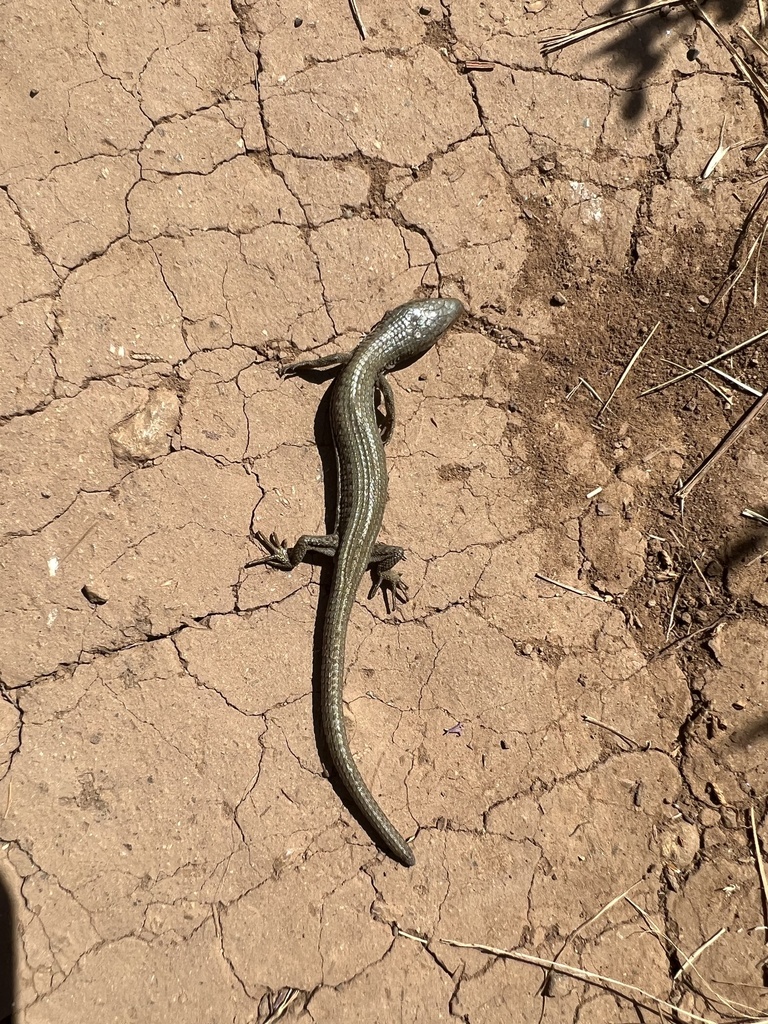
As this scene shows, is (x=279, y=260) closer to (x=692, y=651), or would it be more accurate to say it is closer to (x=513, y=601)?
(x=513, y=601)

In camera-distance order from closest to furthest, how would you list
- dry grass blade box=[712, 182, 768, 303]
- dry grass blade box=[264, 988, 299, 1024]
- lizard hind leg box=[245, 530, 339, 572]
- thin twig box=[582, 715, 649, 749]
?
dry grass blade box=[264, 988, 299, 1024]
lizard hind leg box=[245, 530, 339, 572]
thin twig box=[582, 715, 649, 749]
dry grass blade box=[712, 182, 768, 303]

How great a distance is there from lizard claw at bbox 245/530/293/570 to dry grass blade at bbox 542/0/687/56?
3.52 metres

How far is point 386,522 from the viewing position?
3.70 meters

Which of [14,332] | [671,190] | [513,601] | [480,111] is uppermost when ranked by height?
[480,111]

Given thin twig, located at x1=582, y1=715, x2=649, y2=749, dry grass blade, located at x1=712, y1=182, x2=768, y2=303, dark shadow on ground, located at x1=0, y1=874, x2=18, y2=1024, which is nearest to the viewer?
dark shadow on ground, located at x1=0, y1=874, x2=18, y2=1024

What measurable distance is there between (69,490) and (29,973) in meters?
2.35

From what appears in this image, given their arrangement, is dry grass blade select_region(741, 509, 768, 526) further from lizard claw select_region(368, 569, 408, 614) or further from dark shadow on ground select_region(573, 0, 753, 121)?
dark shadow on ground select_region(573, 0, 753, 121)

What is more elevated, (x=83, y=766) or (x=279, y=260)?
(x=279, y=260)

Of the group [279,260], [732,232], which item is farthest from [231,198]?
[732,232]

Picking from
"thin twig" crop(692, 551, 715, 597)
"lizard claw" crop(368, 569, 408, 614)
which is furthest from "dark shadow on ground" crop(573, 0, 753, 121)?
"lizard claw" crop(368, 569, 408, 614)

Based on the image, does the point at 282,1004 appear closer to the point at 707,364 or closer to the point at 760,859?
the point at 760,859

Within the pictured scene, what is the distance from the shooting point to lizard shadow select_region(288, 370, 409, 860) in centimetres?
342

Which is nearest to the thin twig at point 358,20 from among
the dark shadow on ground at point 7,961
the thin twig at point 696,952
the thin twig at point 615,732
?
the thin twig at point 615,732

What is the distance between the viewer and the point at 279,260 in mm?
3678
